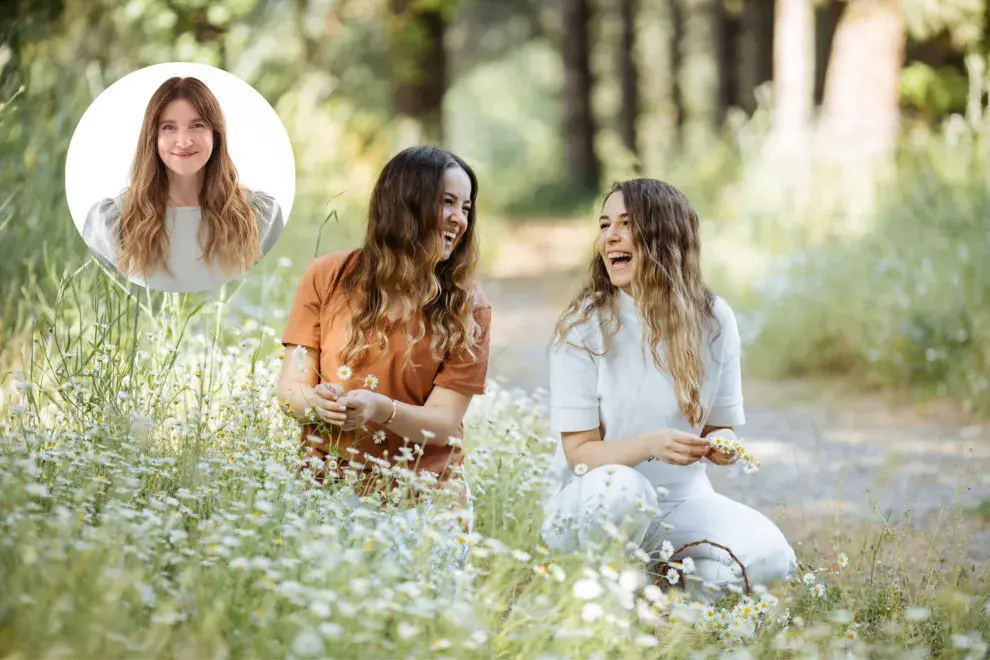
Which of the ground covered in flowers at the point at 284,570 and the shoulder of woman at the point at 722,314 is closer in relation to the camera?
the ground covered in flowers at the point at 284,570

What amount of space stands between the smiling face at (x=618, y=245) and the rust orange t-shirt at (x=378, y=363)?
406 millimetres

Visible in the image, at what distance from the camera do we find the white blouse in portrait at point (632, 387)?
3.42m

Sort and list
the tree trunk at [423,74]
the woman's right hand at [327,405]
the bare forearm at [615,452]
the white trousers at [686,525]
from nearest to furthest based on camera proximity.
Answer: the woman's right hand at [327,405] < the white trousers at [686,525] < the bare forearm at [615,452] < the tree trunk at [423,74]

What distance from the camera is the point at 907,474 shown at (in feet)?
17.1

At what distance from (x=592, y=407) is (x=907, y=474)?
2402mm

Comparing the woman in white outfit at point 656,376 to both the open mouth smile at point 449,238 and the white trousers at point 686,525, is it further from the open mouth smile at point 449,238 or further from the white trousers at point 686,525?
the open mouth smile at point 449,238

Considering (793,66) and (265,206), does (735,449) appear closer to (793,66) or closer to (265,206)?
(265,206)

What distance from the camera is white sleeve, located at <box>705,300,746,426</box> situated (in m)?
3.53

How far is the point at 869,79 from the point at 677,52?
15824 mm

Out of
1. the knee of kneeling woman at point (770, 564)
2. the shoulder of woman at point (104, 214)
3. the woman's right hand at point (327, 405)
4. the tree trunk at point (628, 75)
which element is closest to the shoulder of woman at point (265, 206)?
the shoulder of woman at point (104, 214)

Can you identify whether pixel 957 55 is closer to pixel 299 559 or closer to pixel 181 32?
pixel 181 32

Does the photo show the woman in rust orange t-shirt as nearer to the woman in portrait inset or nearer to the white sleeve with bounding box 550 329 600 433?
the white sleeve with bounding box 550 329 600 433

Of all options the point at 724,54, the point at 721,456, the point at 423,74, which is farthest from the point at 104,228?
the point at 724,54

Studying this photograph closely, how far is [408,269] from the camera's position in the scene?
132 inches
